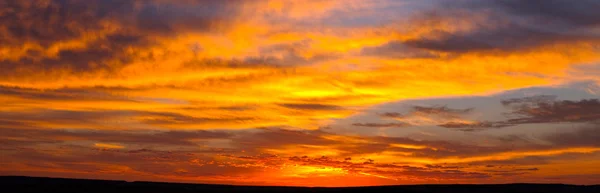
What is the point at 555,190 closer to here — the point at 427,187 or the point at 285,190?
the point at 427,187

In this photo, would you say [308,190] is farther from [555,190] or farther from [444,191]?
[555,190]

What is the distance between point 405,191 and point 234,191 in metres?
24.3

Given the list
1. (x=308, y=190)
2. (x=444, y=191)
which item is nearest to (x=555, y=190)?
(x=444, y=191)

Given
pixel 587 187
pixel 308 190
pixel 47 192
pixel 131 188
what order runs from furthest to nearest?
pixel 587 187 < pixel 308 190 < pixel 131 188 < pixel 47 192

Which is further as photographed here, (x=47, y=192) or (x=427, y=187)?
(x=427, y=187)

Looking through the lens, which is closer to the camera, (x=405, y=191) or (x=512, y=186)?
(x=405, y=191)

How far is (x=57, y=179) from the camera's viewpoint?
114 meters

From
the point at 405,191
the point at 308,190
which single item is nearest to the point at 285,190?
the point at 308,190

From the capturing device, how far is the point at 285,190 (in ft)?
338

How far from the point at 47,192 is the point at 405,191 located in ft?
153

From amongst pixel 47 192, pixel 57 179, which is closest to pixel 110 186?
pixel 47 192

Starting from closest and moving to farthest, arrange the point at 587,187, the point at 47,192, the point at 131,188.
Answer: the point at 47,192 → the point at 131,188 → the point at 587,187

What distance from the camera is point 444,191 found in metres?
103

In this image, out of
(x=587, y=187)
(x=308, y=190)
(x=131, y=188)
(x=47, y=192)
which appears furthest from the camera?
(x=587, y=187)
